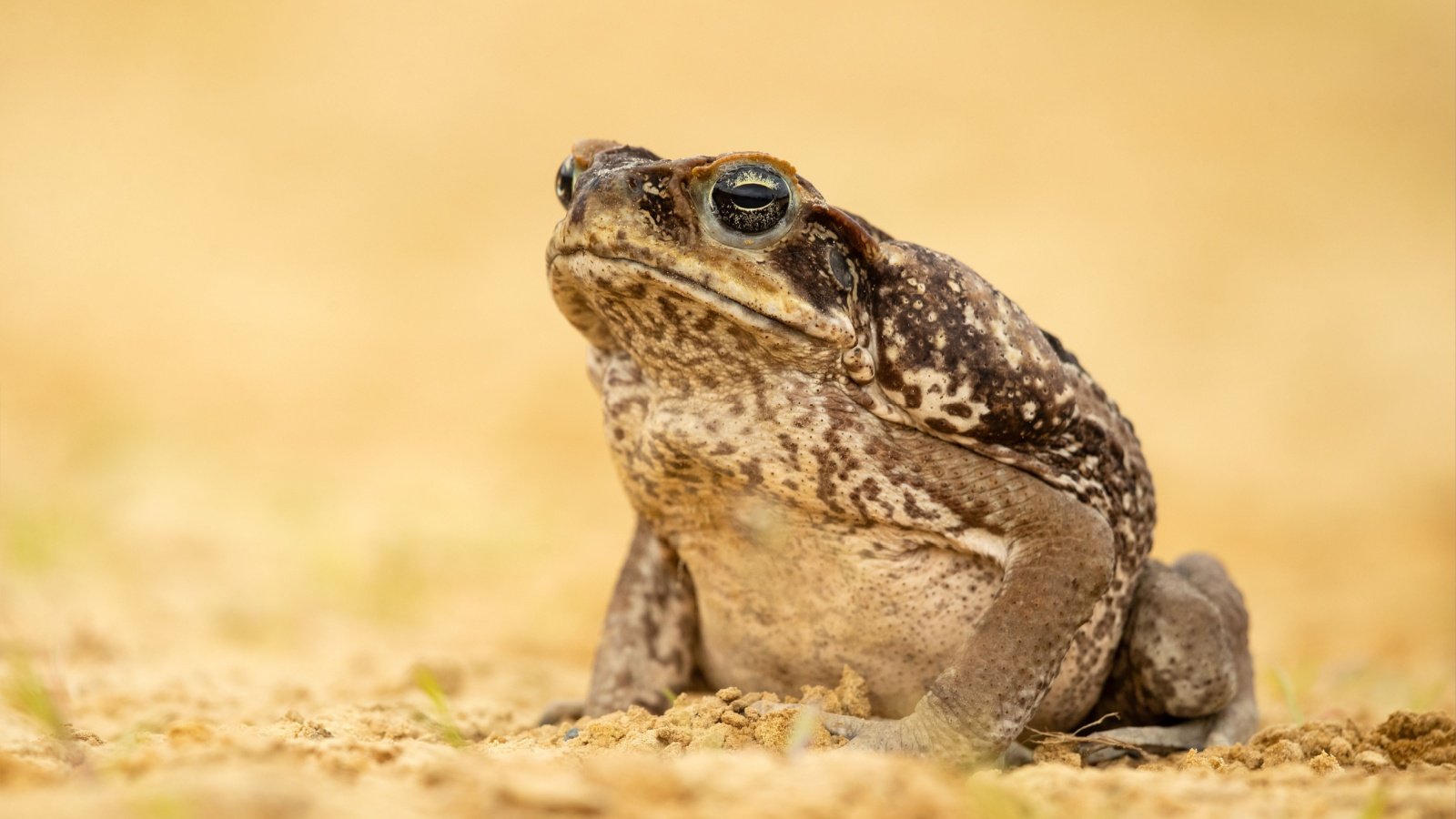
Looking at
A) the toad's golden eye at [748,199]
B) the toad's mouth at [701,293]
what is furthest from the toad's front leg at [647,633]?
the toad's golden eye at [748,199]

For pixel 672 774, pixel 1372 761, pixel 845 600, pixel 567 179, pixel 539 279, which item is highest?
pixel 539 279

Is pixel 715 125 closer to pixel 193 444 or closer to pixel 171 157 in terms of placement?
pixel 171 157

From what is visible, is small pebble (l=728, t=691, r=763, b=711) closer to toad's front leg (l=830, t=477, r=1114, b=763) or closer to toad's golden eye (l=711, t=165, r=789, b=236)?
toad's front leg (l=830, t=477, r=1114, b=763)

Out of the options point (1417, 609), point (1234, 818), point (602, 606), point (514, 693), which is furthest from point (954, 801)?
point (1417, 609)

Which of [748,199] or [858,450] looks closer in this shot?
[748,199]

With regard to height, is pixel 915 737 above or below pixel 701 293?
below

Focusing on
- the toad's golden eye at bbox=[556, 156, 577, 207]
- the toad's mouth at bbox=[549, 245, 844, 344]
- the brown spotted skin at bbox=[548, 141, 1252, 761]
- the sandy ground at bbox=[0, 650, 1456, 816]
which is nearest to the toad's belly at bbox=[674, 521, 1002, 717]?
the brown spotted skin at bbox=[548, 141, 1252, 761]

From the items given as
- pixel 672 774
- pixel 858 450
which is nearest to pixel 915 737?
pixel 858 450

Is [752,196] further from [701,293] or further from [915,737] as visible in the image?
[915,737]
